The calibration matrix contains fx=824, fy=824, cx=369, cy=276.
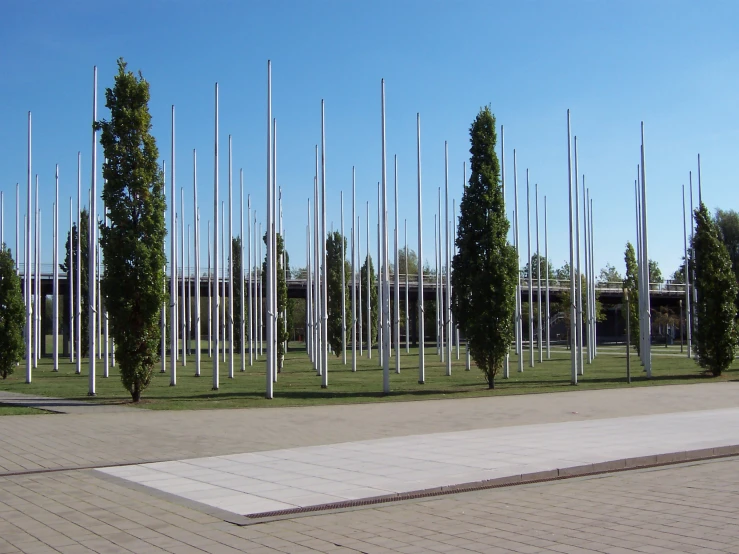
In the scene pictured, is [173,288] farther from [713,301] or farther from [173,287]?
[713,301]

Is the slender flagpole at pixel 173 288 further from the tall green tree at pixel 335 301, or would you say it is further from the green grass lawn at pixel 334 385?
the tall green tree at pixel 335 301

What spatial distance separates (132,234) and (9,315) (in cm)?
1587

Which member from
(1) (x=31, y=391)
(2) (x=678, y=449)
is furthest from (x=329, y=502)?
(1) (x=31, y=391)

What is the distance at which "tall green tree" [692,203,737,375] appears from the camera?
3416 centimetres

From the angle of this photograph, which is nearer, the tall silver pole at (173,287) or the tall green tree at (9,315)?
the tall silver pole at (173,287)

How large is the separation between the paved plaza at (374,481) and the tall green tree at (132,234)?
4.69 m

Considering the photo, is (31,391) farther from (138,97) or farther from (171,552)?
(171,552)

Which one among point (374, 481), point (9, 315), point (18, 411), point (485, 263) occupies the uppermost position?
point (485, 263)

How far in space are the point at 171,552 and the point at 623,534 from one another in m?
4.25

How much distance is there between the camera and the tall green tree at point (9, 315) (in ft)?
120


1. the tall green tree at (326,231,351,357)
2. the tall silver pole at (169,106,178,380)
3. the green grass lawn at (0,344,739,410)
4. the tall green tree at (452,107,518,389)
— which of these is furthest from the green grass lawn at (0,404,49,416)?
the tall green tree at (326,231,351,357)

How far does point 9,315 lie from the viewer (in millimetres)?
36781

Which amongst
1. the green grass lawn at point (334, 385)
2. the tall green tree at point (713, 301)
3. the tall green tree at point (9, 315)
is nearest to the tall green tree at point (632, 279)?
the green grass lawn at point (334, 385)

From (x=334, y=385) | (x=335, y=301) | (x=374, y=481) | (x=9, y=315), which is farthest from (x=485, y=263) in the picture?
(x=335, y=301)
